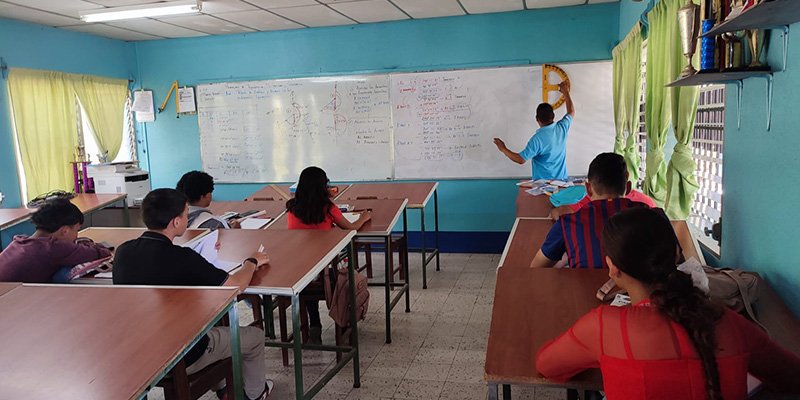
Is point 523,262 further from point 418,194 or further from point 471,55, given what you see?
point 471,55

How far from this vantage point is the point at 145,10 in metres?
4.61

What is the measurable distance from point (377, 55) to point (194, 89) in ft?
7.31

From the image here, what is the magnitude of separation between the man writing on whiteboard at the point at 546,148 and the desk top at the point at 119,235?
111 inches

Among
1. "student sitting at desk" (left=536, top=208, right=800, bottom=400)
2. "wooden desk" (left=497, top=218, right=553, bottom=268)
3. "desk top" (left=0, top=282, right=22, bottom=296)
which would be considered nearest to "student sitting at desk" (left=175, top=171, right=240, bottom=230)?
"desk top" (left=0, top=282, right=22, bottom=296)

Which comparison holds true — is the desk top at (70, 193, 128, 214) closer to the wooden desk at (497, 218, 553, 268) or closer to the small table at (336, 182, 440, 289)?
the small table at (336, 182, 440, 289)

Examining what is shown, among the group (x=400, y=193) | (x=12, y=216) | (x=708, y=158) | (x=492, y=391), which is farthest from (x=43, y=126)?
(x=708, y=158)

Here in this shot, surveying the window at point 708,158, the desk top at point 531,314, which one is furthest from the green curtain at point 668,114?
the desk top at point 531,314

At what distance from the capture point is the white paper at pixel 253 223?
3715 millimetres

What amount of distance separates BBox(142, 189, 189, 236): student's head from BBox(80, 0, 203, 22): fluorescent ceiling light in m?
2.70

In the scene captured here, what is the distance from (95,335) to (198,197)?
177 centimetres

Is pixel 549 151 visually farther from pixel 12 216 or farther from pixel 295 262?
pixel 12 216

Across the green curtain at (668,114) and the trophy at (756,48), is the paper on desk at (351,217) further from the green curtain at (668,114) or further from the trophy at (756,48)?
the trophy at (756,48)

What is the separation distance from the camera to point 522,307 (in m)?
1.81

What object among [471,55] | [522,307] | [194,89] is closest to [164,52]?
[194,89]
